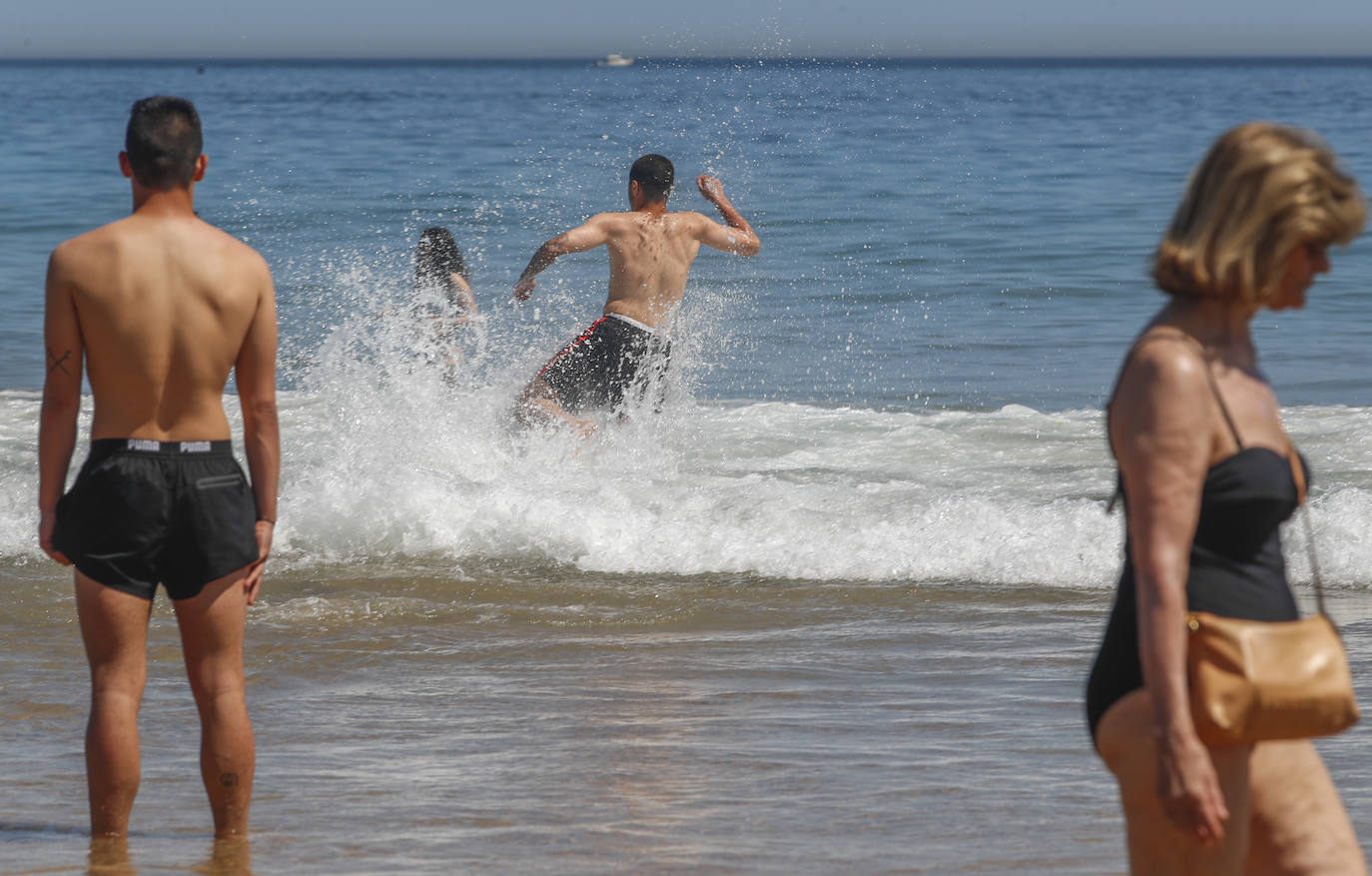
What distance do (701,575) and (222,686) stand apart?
3591mm

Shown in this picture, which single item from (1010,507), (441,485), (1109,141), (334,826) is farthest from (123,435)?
(1109,141)

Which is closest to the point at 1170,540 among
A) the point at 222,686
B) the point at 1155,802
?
the point at 1155,802

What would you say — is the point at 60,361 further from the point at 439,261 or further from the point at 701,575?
the point at 439,261

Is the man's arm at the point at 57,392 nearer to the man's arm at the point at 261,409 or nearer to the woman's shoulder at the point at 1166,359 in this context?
the man's arm at the point at 261,409

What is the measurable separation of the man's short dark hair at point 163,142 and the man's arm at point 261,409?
0.78 ft

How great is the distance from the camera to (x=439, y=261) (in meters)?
8.17

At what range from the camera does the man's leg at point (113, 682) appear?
9.78 feet

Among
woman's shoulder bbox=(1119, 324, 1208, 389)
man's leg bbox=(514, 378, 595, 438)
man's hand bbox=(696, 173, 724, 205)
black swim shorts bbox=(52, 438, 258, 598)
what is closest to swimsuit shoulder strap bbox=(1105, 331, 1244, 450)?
woman's shoulder bbox=(1119, 324, 1208, 389)

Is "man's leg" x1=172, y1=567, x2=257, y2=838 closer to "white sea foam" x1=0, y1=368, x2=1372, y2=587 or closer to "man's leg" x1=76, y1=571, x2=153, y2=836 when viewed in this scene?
"man's leg" x1=76, y1=571, x2=153, y2=836

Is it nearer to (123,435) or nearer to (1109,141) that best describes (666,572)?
(123,435)

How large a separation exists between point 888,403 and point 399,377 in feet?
12.9

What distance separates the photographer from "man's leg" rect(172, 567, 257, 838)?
9.96ft

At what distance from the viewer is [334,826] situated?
349 centimetres

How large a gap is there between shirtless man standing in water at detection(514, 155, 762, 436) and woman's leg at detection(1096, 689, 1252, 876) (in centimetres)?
582
